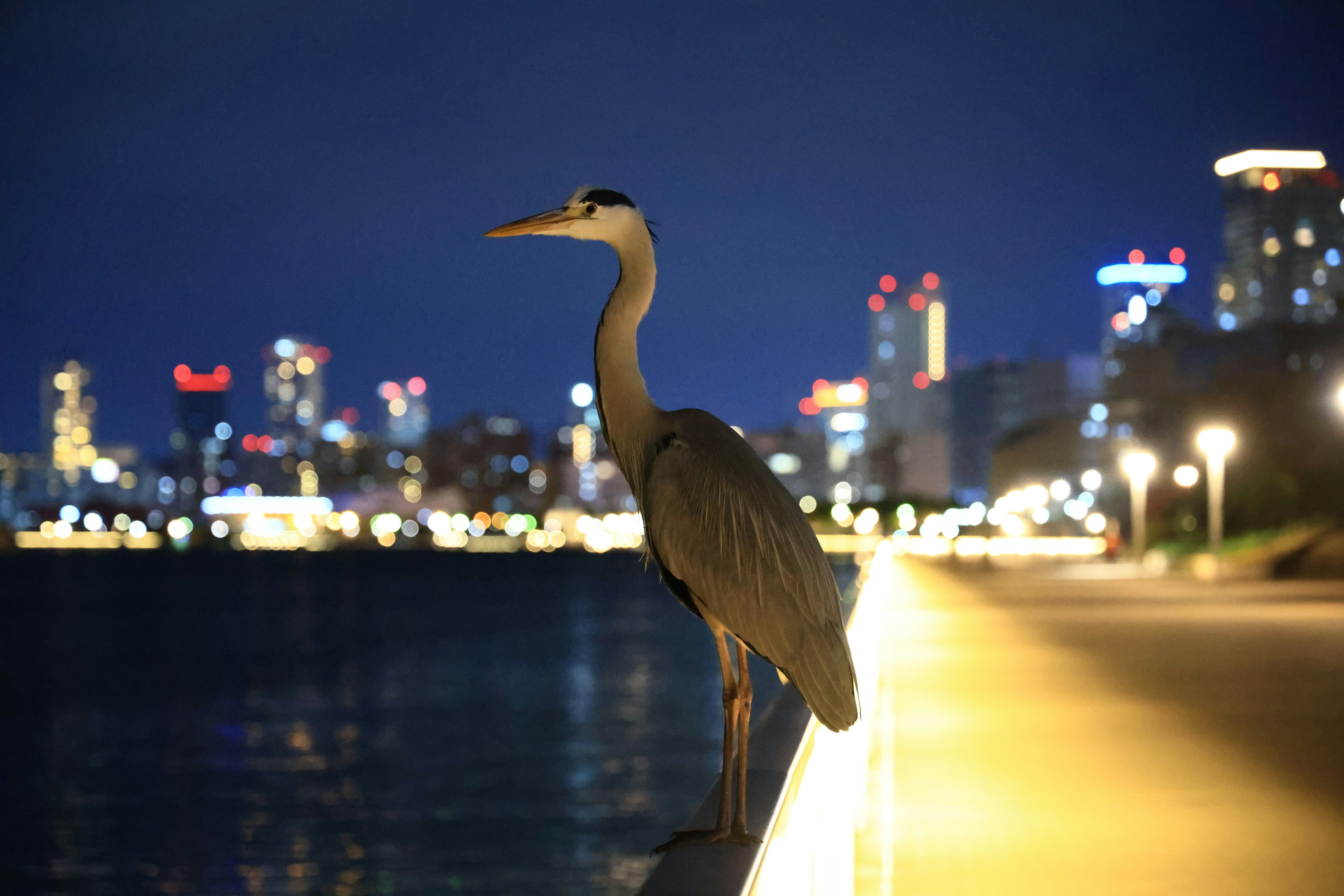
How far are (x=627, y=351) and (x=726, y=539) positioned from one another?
57cm

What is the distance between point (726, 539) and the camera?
3820 mm

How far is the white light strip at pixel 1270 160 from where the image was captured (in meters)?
165

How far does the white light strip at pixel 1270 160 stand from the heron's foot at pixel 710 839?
175m

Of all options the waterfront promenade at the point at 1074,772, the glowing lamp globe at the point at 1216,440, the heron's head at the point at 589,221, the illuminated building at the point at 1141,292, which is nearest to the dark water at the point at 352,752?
the waterfront promenade at the point at 1074,772

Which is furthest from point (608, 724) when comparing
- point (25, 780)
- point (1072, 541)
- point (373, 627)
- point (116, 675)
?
point (1072, 541)

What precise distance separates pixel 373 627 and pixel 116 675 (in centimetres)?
1764

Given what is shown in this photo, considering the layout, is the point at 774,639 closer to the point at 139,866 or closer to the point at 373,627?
the point at 139,866

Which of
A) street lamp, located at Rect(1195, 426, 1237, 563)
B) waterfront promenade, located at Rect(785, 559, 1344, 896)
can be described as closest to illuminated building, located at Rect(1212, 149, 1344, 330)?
street lamp, located at Rect(1195, 426, 1237, 563)

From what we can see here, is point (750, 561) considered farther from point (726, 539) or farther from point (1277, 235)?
point (1277, 235)

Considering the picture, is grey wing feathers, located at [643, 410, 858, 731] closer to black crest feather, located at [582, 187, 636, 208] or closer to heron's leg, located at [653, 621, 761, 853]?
heron's leg, located at [653, 621, 761, 853]

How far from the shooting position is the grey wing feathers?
383 centimetres

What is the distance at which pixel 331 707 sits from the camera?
31281 mm

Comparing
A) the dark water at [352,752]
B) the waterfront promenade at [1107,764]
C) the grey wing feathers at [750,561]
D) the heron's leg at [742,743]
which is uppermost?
the grey wing feathers at [750,561]

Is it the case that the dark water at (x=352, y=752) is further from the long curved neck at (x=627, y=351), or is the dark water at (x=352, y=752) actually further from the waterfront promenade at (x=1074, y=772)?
the long curved neck at (x=627, y=351)
